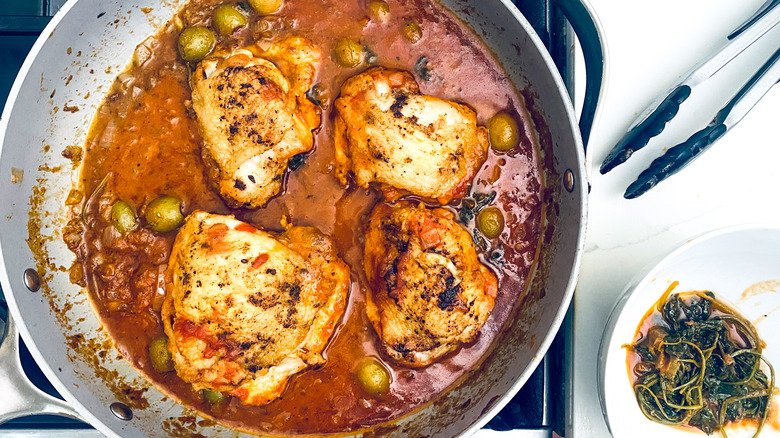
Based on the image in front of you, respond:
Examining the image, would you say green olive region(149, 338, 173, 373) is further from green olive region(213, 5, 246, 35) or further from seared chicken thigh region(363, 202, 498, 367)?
green olive region(213, 5, 246, 35)

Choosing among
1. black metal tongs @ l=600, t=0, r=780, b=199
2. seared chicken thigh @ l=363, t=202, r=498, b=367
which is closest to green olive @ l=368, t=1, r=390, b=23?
seared chicken thigh @ l=363, t=202, r=498, b=367

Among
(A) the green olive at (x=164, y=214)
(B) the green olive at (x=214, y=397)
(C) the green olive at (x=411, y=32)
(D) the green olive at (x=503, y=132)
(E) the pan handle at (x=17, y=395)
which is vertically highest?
(C) the green olive at (x=411, y=32)

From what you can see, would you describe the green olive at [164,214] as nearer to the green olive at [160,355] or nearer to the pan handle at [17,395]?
the green olive at [160,355]

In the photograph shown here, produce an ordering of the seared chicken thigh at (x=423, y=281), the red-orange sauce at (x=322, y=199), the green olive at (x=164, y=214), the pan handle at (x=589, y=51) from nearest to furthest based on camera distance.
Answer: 1. the pan handle at (x=589, y=51)
2. the seared chicken thigh at (x=423, y=281)
3. the green olive at (x=164, y=214)
4. the red-orange sauce at (x=322, y=199)

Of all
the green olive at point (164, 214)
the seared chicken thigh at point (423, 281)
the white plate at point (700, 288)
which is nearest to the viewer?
the white plate at point (700, 288)

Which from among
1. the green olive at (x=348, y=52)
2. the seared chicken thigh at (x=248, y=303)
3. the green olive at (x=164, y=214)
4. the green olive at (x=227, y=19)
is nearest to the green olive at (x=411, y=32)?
the green olive at (x=348, y=52)

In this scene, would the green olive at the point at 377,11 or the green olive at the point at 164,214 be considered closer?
the green olive at the point at 164,214
